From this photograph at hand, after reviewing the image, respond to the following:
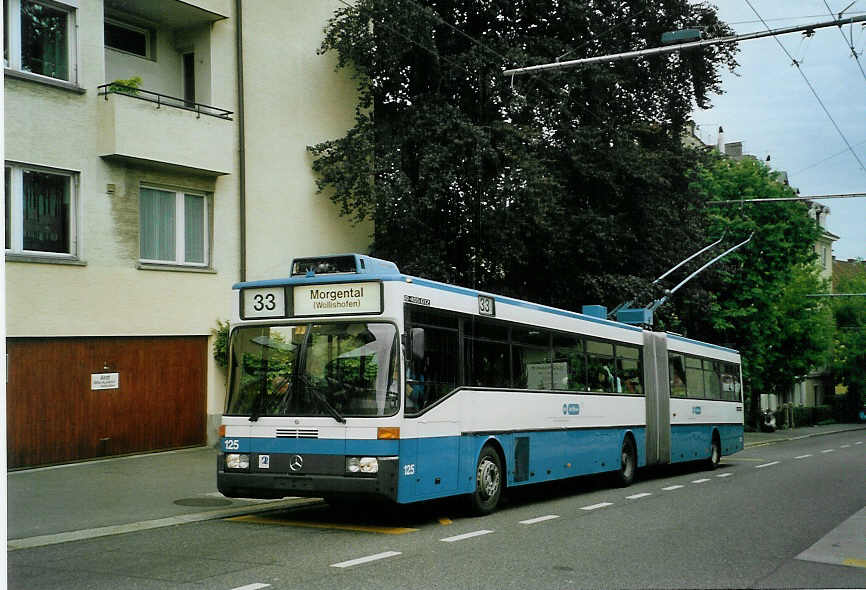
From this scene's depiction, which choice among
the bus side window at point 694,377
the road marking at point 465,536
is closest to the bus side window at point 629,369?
the bus side window at point 694,377

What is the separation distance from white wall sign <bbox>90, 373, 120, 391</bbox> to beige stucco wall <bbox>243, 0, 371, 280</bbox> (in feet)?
14.5

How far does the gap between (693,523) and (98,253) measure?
11876 mm

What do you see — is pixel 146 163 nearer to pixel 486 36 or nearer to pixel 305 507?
pixel 305 507

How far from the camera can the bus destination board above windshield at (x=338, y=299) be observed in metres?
11.2

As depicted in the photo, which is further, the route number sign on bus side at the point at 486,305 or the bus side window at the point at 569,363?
the bus side window at the point at 569,363

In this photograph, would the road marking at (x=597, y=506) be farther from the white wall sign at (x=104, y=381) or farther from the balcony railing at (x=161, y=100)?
the balcony railing at (x=161, y=100)

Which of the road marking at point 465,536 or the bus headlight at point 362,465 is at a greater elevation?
the bus headlight at point 362,465

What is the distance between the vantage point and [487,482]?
12.9m

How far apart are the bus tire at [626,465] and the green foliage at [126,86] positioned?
11190mm

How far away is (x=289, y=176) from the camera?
2373 centimetres

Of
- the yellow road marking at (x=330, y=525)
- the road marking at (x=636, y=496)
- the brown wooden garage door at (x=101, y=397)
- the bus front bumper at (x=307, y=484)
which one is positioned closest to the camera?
the bus front bumper at (x=307, y=484)

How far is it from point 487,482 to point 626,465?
592cm

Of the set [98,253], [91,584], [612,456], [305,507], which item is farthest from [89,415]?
[91,584]

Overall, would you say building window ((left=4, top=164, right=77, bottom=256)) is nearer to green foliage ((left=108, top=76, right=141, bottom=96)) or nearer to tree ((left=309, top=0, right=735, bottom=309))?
green foliage ((left=108, top=76, right=141, bottom=96))
